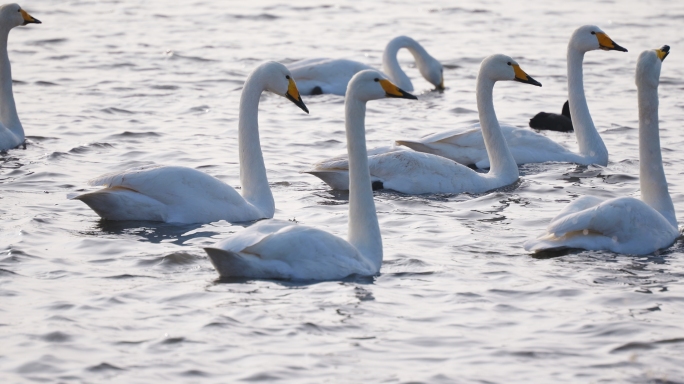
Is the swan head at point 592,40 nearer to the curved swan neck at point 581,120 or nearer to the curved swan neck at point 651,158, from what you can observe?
the curved swan neck at point 581,120

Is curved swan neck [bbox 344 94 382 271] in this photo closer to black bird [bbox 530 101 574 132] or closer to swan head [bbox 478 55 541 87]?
swan head [bbox 478 55 541 87]

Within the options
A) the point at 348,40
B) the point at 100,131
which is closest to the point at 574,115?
the point at 100,131

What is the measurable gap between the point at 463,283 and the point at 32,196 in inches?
171

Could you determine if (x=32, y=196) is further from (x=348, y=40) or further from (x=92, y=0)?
(x=92, y=0)

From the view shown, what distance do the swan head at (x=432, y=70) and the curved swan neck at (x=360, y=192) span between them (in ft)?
33.6

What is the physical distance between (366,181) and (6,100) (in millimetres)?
6484

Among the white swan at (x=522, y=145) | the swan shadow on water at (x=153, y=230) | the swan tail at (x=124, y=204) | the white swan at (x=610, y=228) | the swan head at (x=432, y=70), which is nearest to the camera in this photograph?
the white swan at (x=610, y=228)

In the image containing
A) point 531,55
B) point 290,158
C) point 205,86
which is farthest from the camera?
point 531,55

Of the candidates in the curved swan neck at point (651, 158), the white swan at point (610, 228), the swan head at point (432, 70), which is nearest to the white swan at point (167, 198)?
the white swan at point (610, 228)

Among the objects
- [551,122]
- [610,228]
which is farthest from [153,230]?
[551,122]

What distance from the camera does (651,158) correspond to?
9.01 metres

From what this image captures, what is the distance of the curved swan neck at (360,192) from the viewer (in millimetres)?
7477

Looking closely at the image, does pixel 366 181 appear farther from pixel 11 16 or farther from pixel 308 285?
pixel 11 16

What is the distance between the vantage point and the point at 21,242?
26.8 feet
